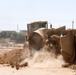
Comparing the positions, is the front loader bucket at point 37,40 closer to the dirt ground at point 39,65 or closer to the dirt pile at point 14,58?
the dirt ground at point 39,65

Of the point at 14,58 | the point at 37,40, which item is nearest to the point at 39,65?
the point at 37,40

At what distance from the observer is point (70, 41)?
63.5 ft

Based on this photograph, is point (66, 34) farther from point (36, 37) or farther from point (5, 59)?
point (5, 59)

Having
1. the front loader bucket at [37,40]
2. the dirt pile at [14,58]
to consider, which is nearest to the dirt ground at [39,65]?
the dirt pile at [14,58]

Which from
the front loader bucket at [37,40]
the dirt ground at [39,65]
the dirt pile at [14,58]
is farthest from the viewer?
the dirt pile at [14,58]

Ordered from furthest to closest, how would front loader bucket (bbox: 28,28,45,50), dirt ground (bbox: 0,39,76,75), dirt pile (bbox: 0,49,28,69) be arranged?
dirt pile (bbox: 0,49,28,69)
front loader bucket (bbox: 28,28,45,50)
dirt ground (bbox: 0,39,76,75)

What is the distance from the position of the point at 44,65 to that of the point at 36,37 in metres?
2.73

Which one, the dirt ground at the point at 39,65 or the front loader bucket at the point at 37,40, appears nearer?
the dirt ground at the point at 39,65

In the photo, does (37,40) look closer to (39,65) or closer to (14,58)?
(39,65)

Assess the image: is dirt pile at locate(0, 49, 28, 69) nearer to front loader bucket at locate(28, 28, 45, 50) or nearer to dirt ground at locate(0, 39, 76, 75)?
dirt ground at locate(0, 39, 76, 75)

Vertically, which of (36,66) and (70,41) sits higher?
(70,41)

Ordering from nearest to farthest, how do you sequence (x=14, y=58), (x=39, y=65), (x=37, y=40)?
(x=39, y=65)
(x=37, y=40)
(x=14, y=58)

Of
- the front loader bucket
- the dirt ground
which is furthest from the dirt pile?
the front loader bucket

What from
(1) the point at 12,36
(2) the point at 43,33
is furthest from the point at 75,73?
(1) the point at 12,36
